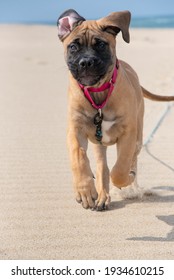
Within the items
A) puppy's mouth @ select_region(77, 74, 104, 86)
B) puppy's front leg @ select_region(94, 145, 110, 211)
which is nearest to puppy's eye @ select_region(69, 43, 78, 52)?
puppy's mouth @ select_region(77, 74, 104, 86)

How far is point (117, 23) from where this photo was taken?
16.1 ft

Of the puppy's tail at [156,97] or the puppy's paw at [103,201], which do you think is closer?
the puppy's paw at [103,201]

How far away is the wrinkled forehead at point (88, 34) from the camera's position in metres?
4.76

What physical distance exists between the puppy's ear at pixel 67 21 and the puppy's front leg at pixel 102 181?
129cm

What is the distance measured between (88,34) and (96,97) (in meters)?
0.56

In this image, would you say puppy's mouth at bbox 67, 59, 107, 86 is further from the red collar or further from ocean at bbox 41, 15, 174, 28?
ocean at bbox 41, 15, 174, 28

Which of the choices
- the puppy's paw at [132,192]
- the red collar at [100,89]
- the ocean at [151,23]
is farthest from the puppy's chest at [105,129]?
the ocean at [151,23]

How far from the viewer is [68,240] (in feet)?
15.7

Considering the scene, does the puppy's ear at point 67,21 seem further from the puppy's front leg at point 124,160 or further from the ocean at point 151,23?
the ocean at point 151,23

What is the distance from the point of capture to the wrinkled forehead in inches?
187

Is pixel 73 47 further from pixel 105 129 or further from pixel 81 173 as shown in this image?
pixel 81 173

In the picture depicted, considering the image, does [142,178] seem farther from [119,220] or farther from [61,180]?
[119,220]

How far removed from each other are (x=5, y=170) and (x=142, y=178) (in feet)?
4.73

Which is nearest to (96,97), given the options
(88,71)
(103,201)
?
(88,71)
